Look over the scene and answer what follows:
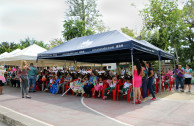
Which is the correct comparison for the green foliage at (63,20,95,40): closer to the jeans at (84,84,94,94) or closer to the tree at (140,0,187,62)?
the tree at (140,0,187,62)

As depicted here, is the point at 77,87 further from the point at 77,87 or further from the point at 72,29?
the point at 72,29

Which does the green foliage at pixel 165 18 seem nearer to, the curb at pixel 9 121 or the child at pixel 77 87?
the child at pixel 77 87

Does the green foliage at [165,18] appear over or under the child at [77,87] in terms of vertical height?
over

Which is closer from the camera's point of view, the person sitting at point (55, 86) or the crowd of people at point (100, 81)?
the crowd of people at point (100, 81)

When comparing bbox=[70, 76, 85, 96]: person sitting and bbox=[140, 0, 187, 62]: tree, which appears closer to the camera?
bbox=[70, 76, 85, 96]: person sitting

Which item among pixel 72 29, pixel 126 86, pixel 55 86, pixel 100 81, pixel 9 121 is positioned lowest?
pixel 9 121

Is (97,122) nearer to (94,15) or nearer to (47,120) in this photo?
(47,120)

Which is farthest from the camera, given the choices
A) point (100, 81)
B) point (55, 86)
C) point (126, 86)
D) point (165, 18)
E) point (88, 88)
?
point (165, 18)

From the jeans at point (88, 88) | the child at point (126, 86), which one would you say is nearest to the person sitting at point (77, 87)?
the jeans at point (88, 88)

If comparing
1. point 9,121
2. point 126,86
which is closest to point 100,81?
point 126,86

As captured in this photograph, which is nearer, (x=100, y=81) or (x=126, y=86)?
(x=126, y=86)

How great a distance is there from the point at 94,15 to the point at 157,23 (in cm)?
1333

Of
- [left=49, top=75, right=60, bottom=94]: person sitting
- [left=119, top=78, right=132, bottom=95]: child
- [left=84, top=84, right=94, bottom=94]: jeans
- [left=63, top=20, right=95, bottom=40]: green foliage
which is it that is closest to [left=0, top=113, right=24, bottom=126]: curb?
[left=84, top=84, right=94, bottom=94]: jeans

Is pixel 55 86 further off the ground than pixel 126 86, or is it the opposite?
pixel 126 86
